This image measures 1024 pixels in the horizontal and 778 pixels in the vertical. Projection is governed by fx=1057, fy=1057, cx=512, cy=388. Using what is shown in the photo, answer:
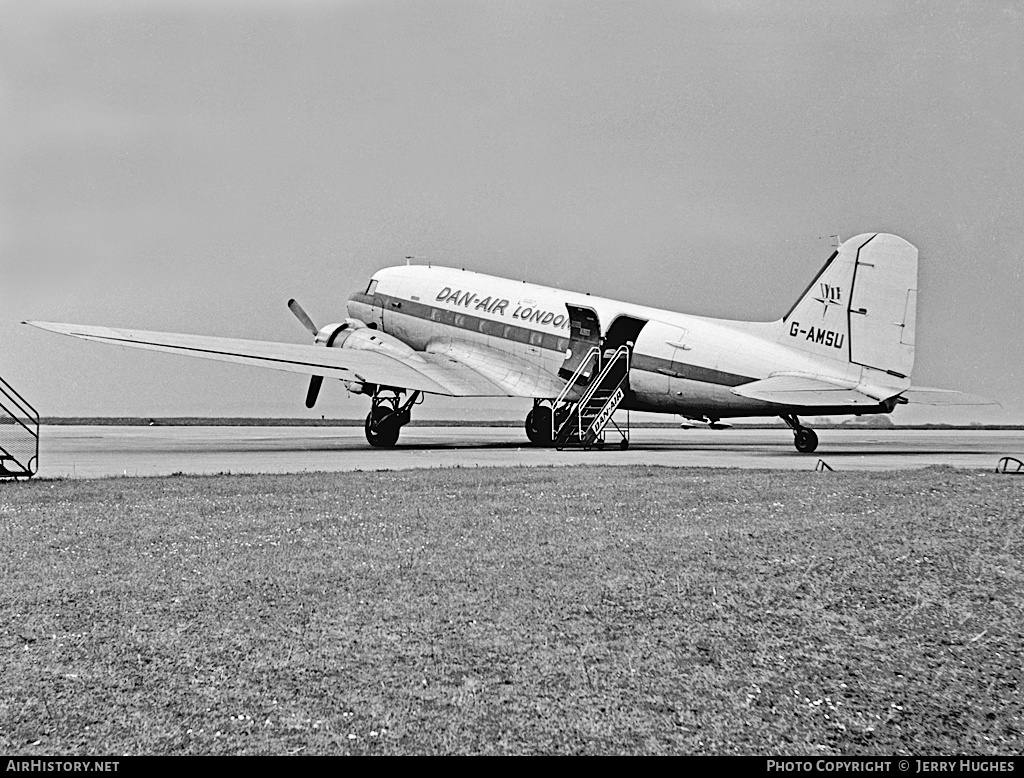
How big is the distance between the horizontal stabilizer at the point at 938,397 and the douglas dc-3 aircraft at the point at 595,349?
6 cm

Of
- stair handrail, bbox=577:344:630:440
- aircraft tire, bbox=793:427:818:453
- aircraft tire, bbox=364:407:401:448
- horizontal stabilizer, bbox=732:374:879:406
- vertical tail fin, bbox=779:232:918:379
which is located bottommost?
aircraft tire, bbox=364:407:401:448

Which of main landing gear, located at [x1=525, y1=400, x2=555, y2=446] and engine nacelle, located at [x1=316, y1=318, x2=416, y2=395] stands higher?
engine nacelle, located at [x1=316, y1=318, x2=416, y2=395]

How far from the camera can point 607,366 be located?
108 ft

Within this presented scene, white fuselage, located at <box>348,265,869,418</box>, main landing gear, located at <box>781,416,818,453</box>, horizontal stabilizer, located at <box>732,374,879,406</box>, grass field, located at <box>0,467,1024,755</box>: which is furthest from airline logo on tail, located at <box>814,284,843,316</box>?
grass field, located at <box>0,467,1024,755</box>

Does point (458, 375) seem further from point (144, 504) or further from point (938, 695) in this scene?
point (938, 695)

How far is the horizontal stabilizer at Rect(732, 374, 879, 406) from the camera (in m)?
26.9

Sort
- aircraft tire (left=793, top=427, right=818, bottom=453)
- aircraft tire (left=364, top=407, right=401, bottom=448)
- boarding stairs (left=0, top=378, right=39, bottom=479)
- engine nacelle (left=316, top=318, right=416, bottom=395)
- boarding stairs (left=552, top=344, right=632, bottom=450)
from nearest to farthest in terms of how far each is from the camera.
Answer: boarding stairs (left=0, top=378, right=39, bottom=479)
aircraft tire (left=793, top=427, right=818, bottom=453)
boarding stairs (left=552, top=344, right=632, bottom=450)
aircraft tire (left=364, top=407, right=401, bottom=448)
engine nacelle (left=316, top=318, right=416, bottom=395)

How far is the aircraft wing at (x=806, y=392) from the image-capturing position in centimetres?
2686

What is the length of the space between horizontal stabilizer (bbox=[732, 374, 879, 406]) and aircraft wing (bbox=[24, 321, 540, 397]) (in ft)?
27.9

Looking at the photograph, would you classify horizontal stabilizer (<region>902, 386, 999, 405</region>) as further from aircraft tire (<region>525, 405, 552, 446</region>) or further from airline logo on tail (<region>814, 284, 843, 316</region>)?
aircraft tire (<region>525, 405, 552, 446</region>)

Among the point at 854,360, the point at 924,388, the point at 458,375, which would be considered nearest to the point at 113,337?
the point at 458,375

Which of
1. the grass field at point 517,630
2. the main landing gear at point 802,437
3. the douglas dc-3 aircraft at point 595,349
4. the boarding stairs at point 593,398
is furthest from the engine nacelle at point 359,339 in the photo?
the grass field at point 517,630

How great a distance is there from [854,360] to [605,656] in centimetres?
2218

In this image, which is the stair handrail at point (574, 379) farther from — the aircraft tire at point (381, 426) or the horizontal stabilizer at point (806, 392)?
the horizontal stabilizer at point (806, 392)
